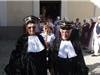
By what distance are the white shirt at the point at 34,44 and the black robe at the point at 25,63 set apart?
0.06 metres

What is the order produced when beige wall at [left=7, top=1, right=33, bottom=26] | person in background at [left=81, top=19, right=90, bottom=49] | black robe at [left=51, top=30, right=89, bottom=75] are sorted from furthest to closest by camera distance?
beige wall at [left=7, top=1, right=33, bottom=26], person in background at [left=81, top=19, right=90, bottom=49], black robe at [left=51, top=30, right=89, bottom=75]

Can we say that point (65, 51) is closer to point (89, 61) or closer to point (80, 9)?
point (89, 61)

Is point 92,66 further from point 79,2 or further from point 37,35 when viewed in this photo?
point 79,2

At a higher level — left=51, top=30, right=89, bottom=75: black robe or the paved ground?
left=51, top=30, right=89, bottom=75: black robe

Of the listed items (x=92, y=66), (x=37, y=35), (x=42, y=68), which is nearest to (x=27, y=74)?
(x=42, y=68)

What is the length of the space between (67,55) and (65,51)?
0.09m

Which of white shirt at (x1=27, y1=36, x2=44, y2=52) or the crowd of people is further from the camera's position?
white shirt at (x1=27, y1=36, x2=44, y2=52)

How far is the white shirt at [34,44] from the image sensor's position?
20.4 feet

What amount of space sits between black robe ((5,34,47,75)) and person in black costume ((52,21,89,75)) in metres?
0.23

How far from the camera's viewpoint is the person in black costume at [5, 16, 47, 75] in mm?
6145

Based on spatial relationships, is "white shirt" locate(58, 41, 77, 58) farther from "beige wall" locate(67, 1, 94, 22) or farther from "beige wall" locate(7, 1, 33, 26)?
"beige wall" locate(67, 1, 94, 22)

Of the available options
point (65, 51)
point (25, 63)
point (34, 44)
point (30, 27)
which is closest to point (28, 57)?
point (25, 63)

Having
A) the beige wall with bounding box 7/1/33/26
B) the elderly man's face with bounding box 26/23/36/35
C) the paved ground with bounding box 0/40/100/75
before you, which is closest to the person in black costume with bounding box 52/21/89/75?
the elderly man's face with bounding box 26/23/36/35

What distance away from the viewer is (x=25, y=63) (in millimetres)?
6184
